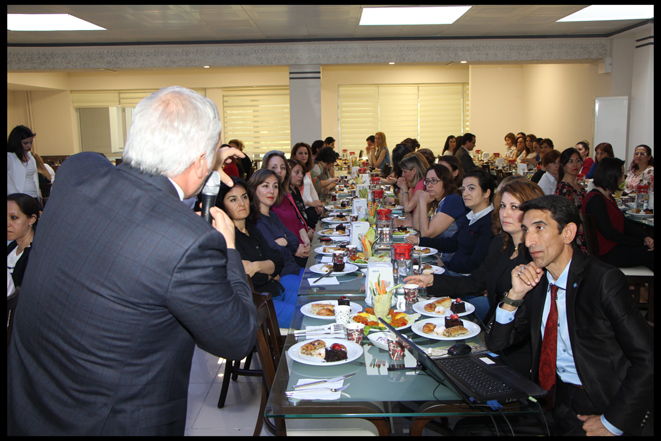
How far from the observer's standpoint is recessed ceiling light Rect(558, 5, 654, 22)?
23.5ft

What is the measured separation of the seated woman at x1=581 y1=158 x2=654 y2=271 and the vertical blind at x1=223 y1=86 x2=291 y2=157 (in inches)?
379

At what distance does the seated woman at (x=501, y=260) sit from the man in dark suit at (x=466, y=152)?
19.1 feet

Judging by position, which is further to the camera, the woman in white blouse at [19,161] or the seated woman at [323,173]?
the seated woman at [323,173]

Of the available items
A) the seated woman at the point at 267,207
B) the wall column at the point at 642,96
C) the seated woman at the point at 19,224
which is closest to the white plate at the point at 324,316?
the seated woman at the point at 267,207

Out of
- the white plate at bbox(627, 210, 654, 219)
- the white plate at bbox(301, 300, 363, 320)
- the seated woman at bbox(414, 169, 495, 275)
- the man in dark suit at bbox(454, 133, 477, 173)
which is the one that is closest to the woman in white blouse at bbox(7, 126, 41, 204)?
the white plate at bbox(301, 300, 363, 320)

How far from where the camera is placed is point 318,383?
5.16 ft

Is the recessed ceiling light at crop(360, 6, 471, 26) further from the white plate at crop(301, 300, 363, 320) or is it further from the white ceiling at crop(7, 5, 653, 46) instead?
the white plate at crop(301, 300, 363, 320)

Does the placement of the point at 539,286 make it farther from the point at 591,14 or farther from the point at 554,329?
the point at 591,14

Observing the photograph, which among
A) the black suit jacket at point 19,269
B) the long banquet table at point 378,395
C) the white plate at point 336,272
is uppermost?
the black suit jacket at point 19,269

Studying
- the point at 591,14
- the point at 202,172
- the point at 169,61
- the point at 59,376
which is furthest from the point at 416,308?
the point at 169,61

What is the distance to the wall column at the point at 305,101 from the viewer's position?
9.47 meters

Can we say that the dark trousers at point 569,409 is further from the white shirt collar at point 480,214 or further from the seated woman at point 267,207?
the seated woman at point 267,207

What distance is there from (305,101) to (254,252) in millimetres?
7035

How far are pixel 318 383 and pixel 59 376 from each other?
76 centimetres
